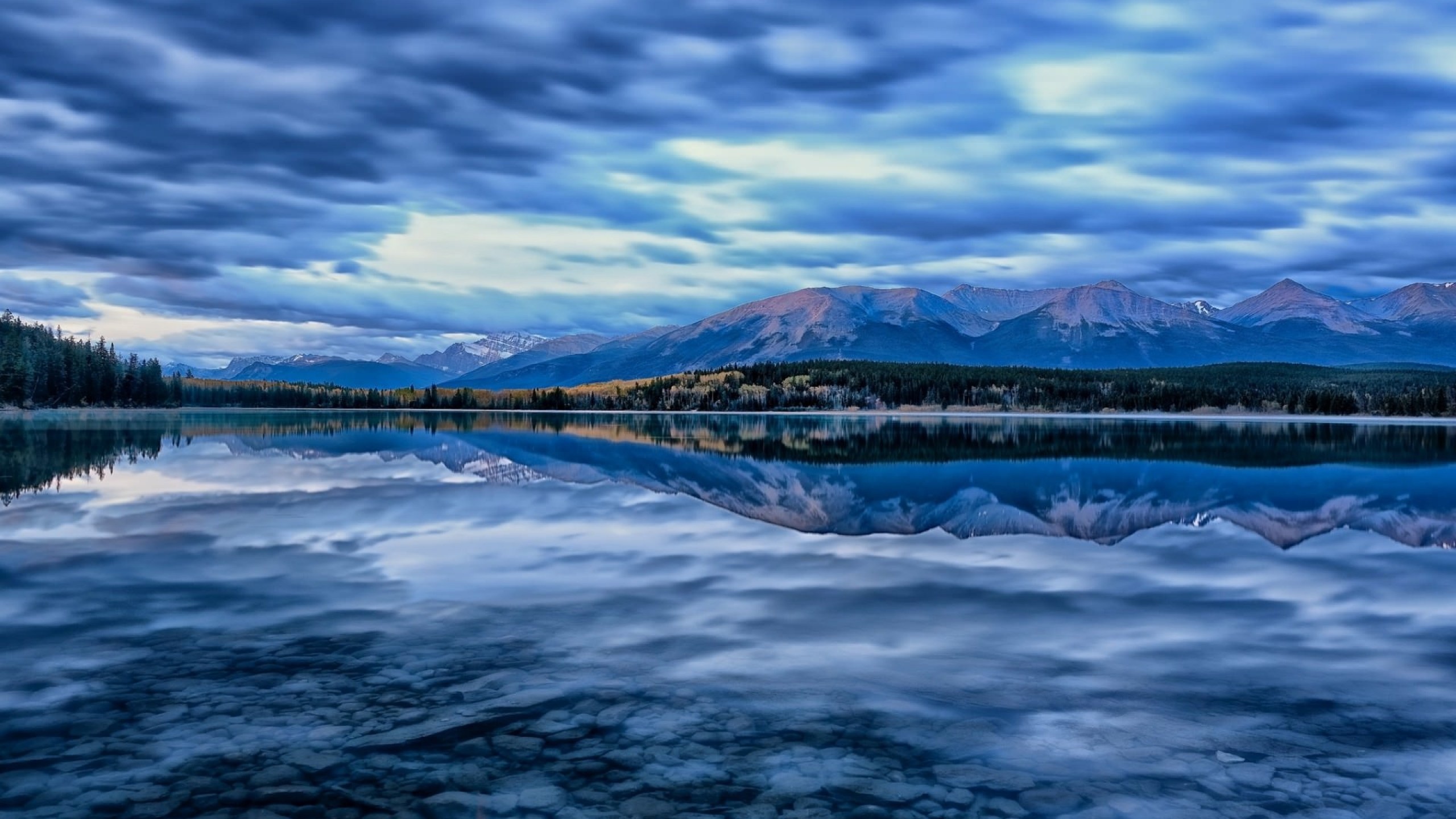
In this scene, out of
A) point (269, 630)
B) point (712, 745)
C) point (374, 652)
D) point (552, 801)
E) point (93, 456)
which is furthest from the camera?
point (93, 456)

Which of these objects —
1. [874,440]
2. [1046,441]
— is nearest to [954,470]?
[874,440]

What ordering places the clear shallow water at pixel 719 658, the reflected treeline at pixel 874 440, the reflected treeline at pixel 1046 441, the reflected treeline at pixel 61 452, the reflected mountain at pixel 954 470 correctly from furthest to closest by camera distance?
the reflected treeline at pixel 1046 441
the reflected treeline at pixel 874 440
the reflected treeline at pixel 61 452
the reflected mountain at pixel 954 470
the clear shallow water at pixel 719 658

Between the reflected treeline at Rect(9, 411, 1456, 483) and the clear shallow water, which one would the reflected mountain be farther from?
the clear shallow water

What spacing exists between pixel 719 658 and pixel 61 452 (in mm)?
64732

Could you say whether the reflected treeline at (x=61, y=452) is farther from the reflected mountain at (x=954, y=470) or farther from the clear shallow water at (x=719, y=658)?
the clear shallow water at (x=719, y=658)

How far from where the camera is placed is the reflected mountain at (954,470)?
112ft

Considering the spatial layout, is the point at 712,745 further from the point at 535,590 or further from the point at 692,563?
the point at 692,563

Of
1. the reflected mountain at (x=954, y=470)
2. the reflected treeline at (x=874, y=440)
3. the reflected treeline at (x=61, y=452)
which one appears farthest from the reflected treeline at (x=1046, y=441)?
the reflected treeline at (x=61, y=452)

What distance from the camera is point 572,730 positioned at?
A: 12047 millimetres

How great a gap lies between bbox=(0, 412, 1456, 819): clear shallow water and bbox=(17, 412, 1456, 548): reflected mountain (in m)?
0.72

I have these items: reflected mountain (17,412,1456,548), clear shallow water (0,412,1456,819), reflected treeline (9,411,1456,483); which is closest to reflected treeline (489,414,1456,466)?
reflected treeline (9,411,1456,483)

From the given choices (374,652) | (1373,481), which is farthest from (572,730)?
(1373,481)

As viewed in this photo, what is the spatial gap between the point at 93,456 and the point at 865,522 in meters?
50.6

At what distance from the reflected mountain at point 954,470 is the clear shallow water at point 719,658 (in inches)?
28.2
